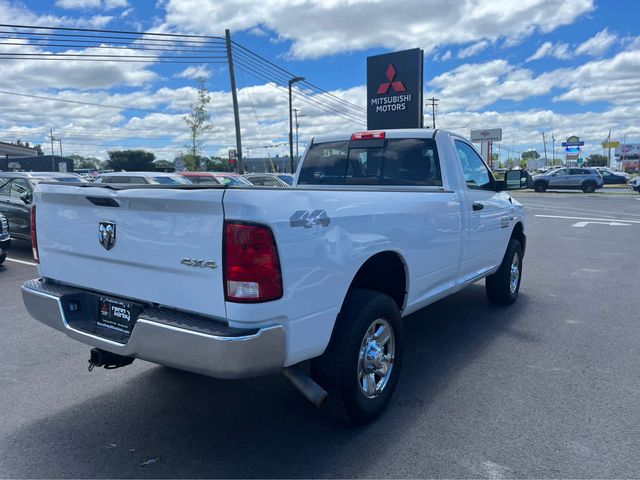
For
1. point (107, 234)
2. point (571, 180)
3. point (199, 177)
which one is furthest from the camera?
point (571, 180)

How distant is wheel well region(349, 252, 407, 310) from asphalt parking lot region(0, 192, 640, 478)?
2.50 ft

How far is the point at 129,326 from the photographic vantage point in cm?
301

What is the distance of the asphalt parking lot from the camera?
117 inches

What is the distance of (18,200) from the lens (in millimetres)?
10477

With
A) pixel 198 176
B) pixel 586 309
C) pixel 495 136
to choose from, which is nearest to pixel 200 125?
pixel 198 176

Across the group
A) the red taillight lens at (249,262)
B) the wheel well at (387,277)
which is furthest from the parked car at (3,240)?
the red taillight lens at (249,262)

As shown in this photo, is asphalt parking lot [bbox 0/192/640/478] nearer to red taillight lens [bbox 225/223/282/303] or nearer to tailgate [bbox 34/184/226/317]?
tailgate [bbox 34/184/226/317]

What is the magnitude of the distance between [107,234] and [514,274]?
5071 millimetres

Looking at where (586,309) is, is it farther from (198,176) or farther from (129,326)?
(198,176)

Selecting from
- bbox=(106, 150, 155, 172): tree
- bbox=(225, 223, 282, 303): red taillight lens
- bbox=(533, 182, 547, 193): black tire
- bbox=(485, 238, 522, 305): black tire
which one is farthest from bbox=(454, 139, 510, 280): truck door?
bbox=(106, 150, 155, 172): tree

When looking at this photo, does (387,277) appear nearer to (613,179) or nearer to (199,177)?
(199,177)

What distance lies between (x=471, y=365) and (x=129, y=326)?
9.36 ft

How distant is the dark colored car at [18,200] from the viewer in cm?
1026

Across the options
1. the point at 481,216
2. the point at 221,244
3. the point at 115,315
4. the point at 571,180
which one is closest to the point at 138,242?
the point at 115,315
